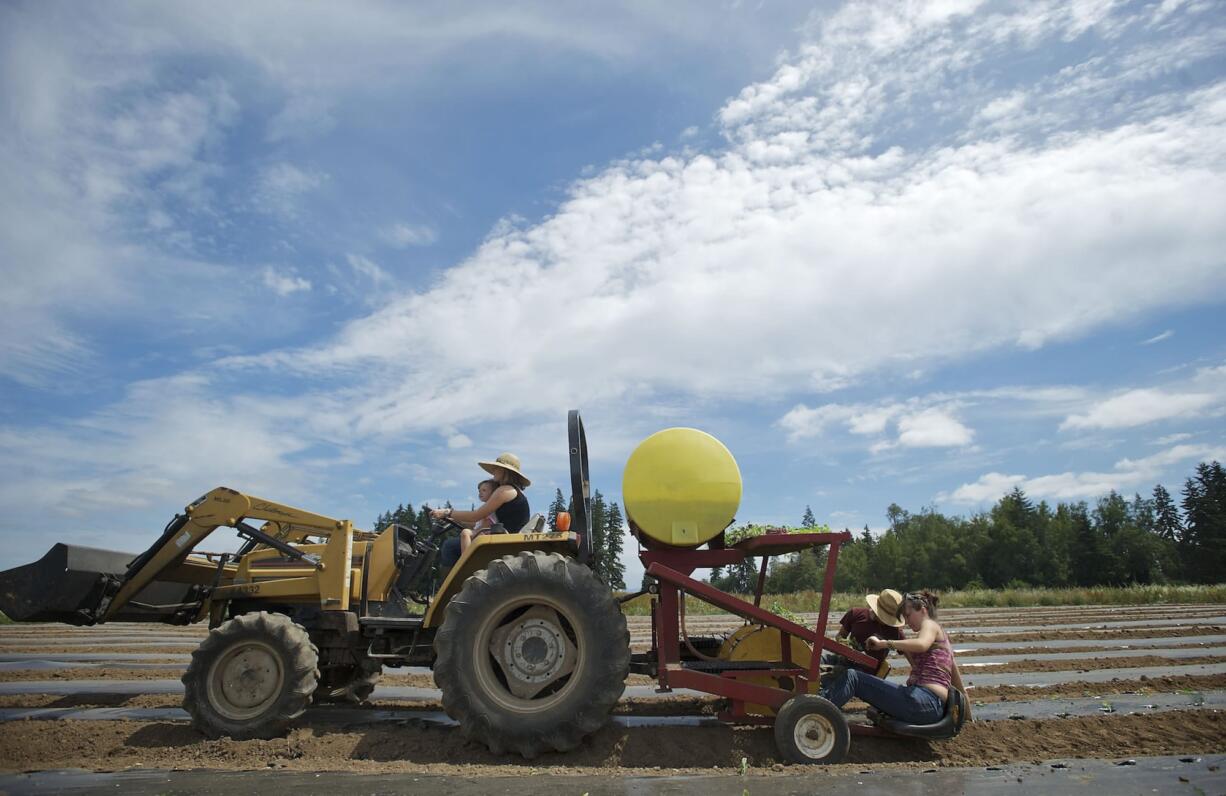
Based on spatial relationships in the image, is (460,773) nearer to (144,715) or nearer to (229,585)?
(229,585)

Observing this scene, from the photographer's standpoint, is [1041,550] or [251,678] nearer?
[251,678]

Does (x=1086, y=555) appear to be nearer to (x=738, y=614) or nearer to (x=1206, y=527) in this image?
(x=1206, y=527)

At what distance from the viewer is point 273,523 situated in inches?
291

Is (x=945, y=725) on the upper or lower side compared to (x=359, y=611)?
lower

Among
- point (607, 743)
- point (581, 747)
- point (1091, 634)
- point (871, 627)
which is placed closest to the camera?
point (581, 747)

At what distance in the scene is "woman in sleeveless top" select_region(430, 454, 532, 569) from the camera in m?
7.04

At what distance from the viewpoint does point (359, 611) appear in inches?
281

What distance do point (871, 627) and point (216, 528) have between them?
6.40 meters

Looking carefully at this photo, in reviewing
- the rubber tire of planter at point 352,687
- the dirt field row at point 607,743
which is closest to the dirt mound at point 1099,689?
the dirt field row at point 607,743

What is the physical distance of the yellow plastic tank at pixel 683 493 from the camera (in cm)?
653

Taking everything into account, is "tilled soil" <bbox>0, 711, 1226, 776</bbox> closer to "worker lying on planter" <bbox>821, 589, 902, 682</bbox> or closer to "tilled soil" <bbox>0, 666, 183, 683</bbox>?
"worker lying on planter" <bbox>821, 589, 902, 682</bbox>

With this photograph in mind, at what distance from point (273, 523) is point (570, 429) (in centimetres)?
325

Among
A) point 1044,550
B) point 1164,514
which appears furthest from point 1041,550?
point 1164,514

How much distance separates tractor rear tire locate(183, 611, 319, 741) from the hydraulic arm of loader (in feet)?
2.38
